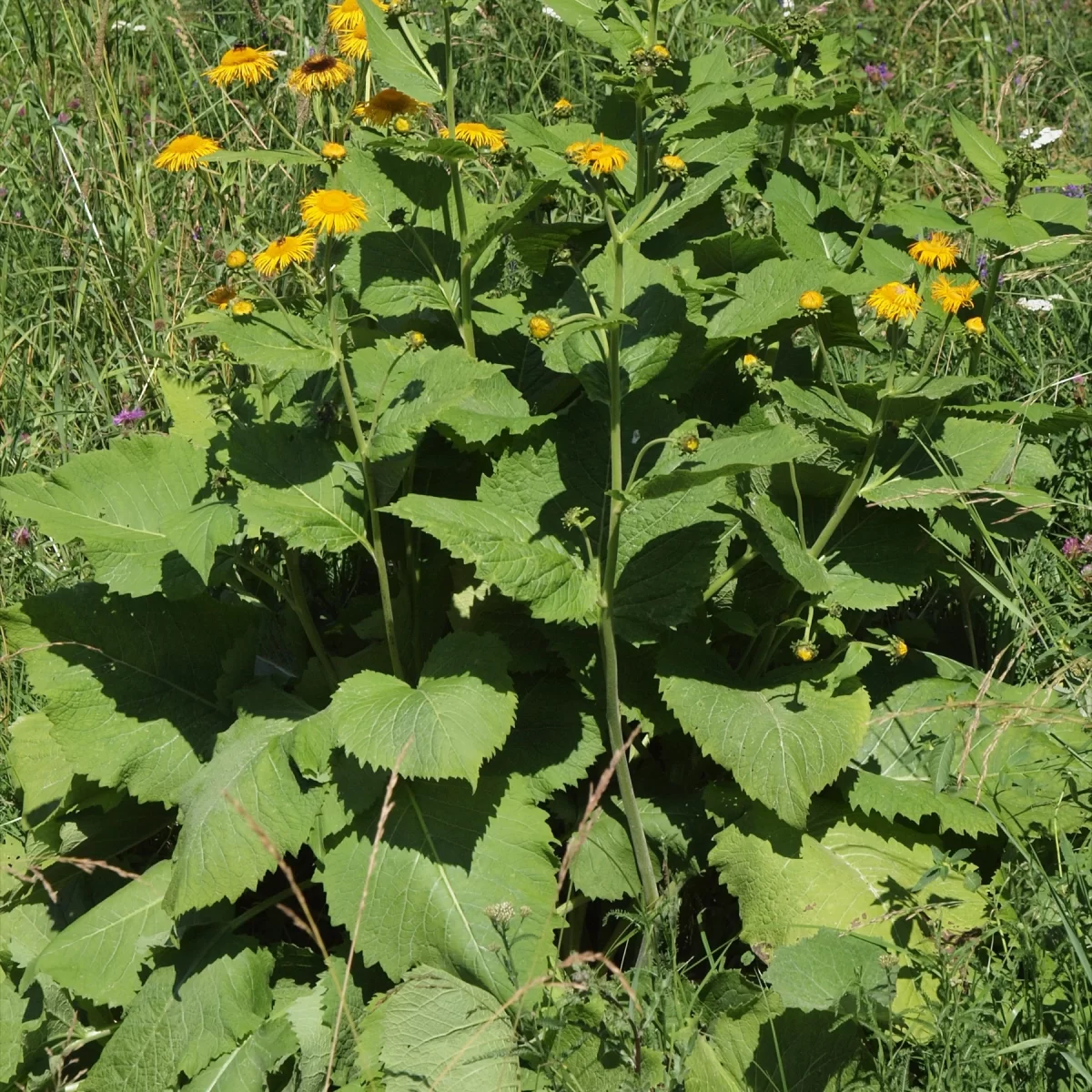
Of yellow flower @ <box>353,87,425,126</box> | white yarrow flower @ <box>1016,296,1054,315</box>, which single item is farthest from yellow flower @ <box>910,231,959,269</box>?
white yarrow flower @ <box>1016,296,1054,315</box>

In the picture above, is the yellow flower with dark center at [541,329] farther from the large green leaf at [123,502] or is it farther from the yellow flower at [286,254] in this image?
the large green leaf at [123,502]

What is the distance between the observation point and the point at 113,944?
3.06m

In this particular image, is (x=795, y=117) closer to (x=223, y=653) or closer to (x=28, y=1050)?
(x=223, y=653)

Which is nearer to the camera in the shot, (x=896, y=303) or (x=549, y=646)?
(x=896, y=303)

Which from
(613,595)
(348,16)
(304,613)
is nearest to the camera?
(613,595)

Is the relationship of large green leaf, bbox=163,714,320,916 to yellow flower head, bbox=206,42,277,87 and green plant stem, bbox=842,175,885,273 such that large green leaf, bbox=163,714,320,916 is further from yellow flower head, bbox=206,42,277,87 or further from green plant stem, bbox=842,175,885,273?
green plant stem, bbox=842,175,885,273

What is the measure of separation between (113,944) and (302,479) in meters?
1.16

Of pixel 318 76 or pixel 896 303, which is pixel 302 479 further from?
pixel 896 303

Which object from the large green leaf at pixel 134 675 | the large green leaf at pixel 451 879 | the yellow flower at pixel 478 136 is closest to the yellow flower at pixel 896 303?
the yellow flower at pixel 478 136

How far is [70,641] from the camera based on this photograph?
10.3ft

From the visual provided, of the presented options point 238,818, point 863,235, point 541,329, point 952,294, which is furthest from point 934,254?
point 238,818

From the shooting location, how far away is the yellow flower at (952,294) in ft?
9.11

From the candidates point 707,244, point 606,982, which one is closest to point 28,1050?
point 606,982

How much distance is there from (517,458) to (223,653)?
96cm
